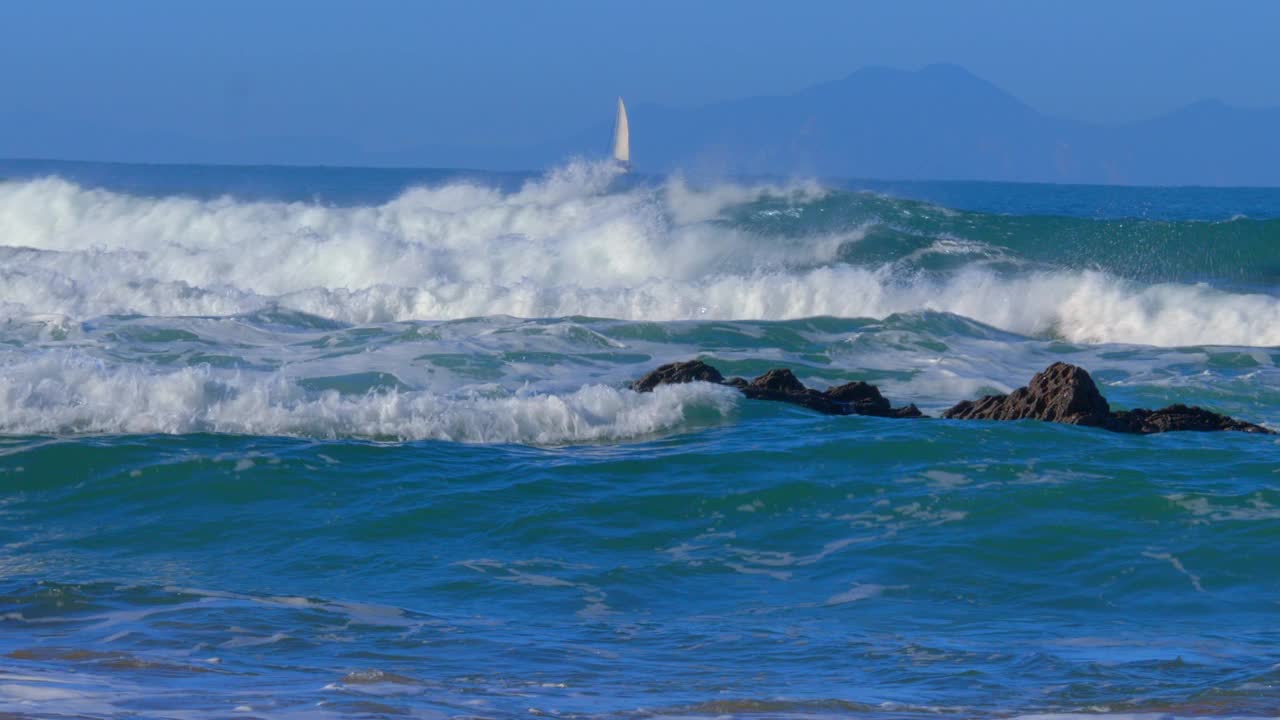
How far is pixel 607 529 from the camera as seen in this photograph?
340 inches

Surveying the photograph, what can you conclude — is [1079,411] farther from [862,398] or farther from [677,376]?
[677,376]

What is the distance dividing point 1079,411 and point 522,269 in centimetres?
1716

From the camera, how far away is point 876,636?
22.0 ft

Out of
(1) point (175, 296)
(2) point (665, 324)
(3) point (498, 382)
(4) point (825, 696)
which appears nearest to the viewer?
(4) point (825, 696)

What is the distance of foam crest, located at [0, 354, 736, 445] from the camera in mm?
10750

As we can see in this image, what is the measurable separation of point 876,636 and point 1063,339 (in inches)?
612

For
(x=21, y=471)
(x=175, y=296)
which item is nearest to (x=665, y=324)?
(x=175, y=296)

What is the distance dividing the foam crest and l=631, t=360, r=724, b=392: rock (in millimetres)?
410

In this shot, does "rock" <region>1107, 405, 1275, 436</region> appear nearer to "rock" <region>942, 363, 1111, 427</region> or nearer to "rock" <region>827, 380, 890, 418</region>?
"rock" <region>942, 363, 1111, 427</region>

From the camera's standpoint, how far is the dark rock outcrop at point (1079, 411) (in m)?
11.0

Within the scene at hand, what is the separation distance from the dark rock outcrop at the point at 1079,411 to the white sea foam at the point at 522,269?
32.5 feet

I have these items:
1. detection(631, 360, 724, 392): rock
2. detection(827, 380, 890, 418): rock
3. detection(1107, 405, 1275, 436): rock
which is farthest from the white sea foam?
detection(827, 380, 890, 418): rock

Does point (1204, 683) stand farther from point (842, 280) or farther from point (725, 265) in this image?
point (725, 265)

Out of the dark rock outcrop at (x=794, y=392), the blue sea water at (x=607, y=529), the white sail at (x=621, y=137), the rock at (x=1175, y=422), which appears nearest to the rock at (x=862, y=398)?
the dark rock outcrop at (x=794, y=392)
